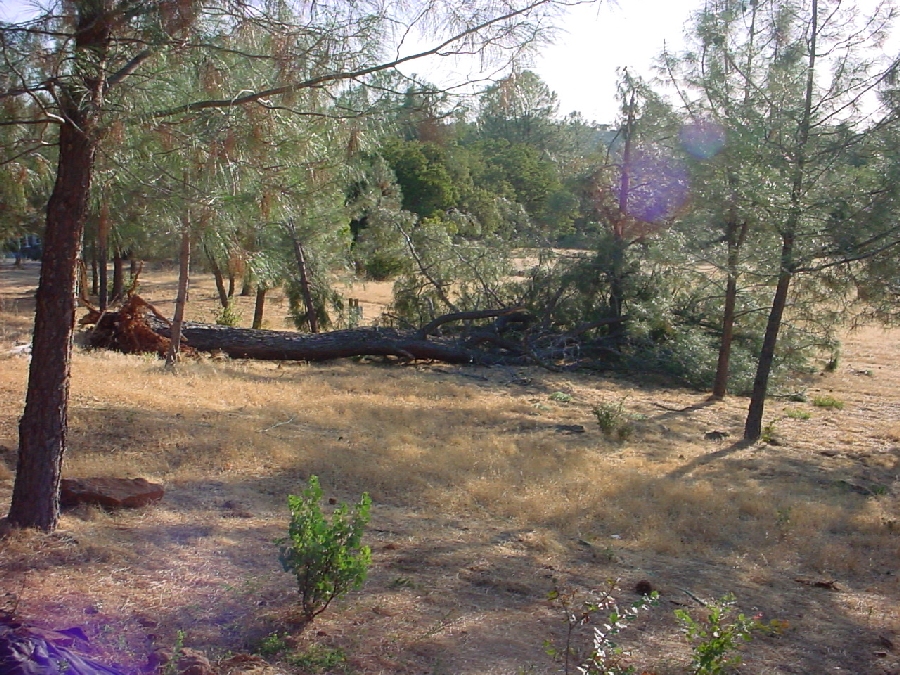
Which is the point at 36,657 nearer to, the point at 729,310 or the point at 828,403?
the point at 729,310

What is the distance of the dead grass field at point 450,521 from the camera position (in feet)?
12.5

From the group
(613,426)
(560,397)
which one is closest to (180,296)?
(560,397)

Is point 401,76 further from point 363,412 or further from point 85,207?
point 363,412

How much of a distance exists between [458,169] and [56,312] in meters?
8.86

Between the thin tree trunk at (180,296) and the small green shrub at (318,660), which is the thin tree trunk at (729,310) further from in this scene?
the small green shrub at (318,660)

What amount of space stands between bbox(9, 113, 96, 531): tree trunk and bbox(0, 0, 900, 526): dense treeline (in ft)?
0.05

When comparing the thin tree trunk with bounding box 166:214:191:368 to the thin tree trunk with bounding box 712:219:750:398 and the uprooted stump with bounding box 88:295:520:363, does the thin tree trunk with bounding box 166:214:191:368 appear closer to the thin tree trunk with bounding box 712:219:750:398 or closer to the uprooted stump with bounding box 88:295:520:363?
the uprooted stump with bounding box 88:295:520:363

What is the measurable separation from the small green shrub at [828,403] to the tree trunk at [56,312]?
41.6 feet

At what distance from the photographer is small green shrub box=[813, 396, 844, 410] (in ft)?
44.6

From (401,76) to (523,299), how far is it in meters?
11.8

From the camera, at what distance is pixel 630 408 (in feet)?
41.2

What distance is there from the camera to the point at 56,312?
421cm

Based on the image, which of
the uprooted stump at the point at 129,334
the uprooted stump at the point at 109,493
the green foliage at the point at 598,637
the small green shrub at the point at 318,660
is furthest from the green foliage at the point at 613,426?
the uprooted stump at the point at 129,334

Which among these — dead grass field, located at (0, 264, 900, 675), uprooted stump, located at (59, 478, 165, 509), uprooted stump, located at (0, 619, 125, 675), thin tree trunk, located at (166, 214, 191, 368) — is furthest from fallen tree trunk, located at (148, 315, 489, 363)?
uprooted stump, located at (0, 619, 125, 675)
